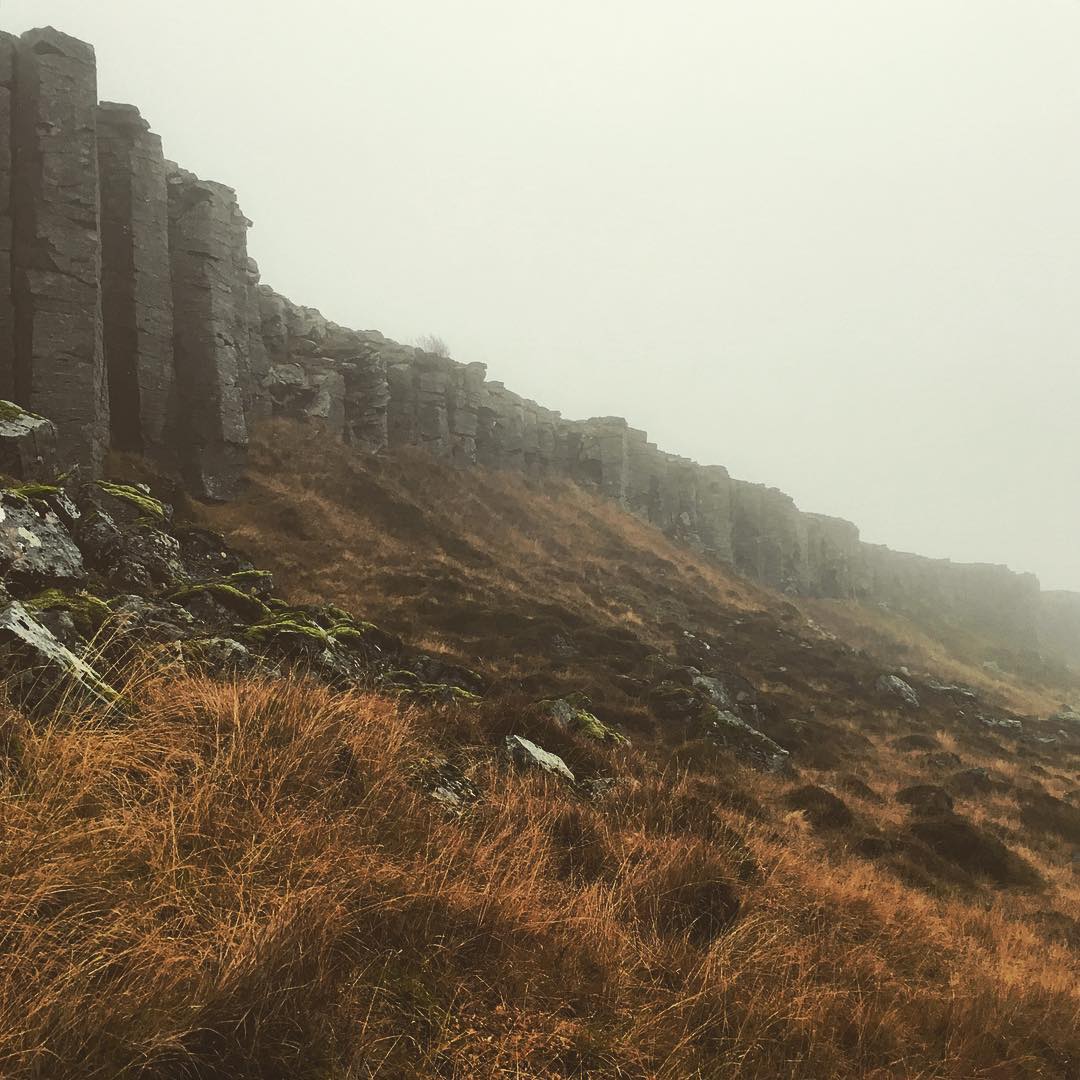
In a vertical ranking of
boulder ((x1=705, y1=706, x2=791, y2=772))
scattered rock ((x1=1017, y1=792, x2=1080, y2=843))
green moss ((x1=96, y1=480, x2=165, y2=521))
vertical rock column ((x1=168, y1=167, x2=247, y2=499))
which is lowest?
boulder ((x1=705, y1=706, x2=791, y2=772))

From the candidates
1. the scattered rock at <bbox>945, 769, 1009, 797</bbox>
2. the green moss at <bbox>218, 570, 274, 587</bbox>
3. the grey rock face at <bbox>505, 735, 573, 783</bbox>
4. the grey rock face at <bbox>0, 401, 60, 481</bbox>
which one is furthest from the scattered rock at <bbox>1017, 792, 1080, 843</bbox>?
the grey rock face at <bbox>0, 401, 60, 481</bbox>

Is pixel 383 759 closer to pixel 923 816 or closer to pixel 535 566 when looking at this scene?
pixel 923 816

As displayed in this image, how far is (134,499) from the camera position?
12461mm

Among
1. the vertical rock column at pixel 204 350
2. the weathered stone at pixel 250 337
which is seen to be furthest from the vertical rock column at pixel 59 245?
the weathered stone at pixel 250 337

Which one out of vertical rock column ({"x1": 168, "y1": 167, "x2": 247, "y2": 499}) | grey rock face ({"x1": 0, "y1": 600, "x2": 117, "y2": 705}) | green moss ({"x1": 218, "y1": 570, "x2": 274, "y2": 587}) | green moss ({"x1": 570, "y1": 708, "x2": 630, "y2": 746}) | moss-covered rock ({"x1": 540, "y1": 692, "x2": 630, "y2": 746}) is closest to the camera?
grey rock face ({"x1": 0, "y1": 600, "x2": 117, "y2": 705})

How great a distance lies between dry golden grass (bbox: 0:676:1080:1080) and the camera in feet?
6.88

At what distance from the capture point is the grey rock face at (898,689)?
24141 mm

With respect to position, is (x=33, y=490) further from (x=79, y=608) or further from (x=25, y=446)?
(x=79, y=608)

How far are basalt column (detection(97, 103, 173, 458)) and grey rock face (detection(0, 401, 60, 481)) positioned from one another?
7.99m

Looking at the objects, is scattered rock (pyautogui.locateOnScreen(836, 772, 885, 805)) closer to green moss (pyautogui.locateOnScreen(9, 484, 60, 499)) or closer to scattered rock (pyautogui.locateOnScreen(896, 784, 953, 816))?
scattered rock (pyautogui.locateOnScreen(896, 784, 953, 816))

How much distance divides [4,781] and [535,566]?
2426 centimetres

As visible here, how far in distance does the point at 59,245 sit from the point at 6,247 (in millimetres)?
1127

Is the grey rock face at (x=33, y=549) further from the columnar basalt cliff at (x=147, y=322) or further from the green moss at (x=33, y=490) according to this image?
the columnar basalt cliff at (x=147, y=322)

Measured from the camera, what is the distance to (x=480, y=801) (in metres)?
4.93
